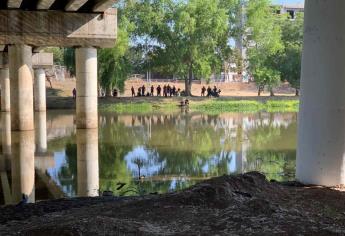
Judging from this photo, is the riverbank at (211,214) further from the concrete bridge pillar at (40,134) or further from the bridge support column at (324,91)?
the concrete bridge pillar at (40,134)

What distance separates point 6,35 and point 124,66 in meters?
24.9

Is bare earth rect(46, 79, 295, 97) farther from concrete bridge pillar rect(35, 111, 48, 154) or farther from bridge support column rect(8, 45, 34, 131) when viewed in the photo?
bridge support column rect(8, 45, 34, 131)

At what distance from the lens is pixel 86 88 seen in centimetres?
2555

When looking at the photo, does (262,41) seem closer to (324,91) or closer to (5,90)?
(5,90)

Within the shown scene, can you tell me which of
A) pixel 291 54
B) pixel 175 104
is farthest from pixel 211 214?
pixel 291 54

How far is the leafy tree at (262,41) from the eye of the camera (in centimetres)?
5212

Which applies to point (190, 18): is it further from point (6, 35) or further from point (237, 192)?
point (237, 192)

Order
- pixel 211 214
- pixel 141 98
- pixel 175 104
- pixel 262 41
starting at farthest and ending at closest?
pixel 262 41, pixel 141 98, pixel 175 104, pixel 211 214

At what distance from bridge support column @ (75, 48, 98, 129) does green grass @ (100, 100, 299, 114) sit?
57.9 feet

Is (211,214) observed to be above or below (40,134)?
above

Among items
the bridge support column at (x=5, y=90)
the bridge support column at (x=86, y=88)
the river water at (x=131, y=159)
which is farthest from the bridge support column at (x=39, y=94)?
the bridge support column at (x=86, y=88)

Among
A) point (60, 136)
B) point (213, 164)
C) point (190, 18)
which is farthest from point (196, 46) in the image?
point (213, 164)

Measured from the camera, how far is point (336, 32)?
7582 millimetres

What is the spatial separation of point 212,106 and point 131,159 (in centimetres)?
3110
